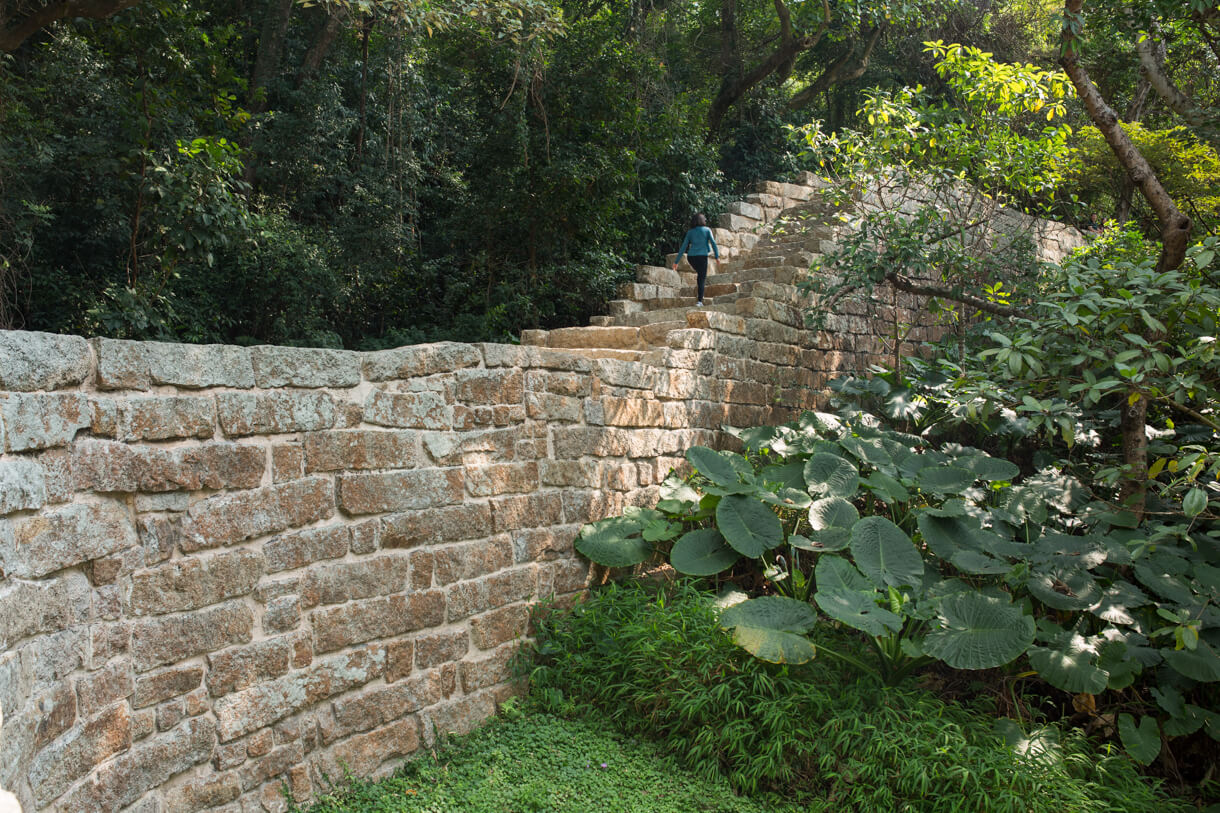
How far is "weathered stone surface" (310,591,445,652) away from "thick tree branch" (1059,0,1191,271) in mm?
4549

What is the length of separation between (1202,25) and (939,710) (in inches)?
252

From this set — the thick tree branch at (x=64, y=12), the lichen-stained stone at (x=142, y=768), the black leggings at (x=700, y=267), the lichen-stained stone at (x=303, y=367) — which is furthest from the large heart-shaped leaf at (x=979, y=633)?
the thick tree branch at (x=64, y=12)

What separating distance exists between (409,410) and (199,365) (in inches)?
39.9

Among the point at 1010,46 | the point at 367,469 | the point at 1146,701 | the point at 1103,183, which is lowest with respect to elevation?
the point at 1146,701

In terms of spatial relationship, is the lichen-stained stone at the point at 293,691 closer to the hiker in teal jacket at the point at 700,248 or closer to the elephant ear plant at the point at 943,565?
the elephant ear plant at the point at 943,565

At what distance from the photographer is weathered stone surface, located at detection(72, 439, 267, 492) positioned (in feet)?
8.62

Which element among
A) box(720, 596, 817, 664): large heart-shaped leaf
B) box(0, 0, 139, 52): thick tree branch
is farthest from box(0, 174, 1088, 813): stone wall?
box(0, 0, 139, 52): thick tree branch

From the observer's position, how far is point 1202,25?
22.2ft

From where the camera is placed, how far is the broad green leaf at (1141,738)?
12.0 feet

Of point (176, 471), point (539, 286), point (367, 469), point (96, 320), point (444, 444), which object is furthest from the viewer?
point (539, 286)

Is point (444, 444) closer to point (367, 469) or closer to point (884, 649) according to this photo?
point (367, 469)

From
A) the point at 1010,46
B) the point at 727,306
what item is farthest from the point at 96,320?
the point at 1010,46

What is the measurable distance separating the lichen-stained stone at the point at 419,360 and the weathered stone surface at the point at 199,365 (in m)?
0.61

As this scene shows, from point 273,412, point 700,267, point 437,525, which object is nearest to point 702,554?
point 437,525
